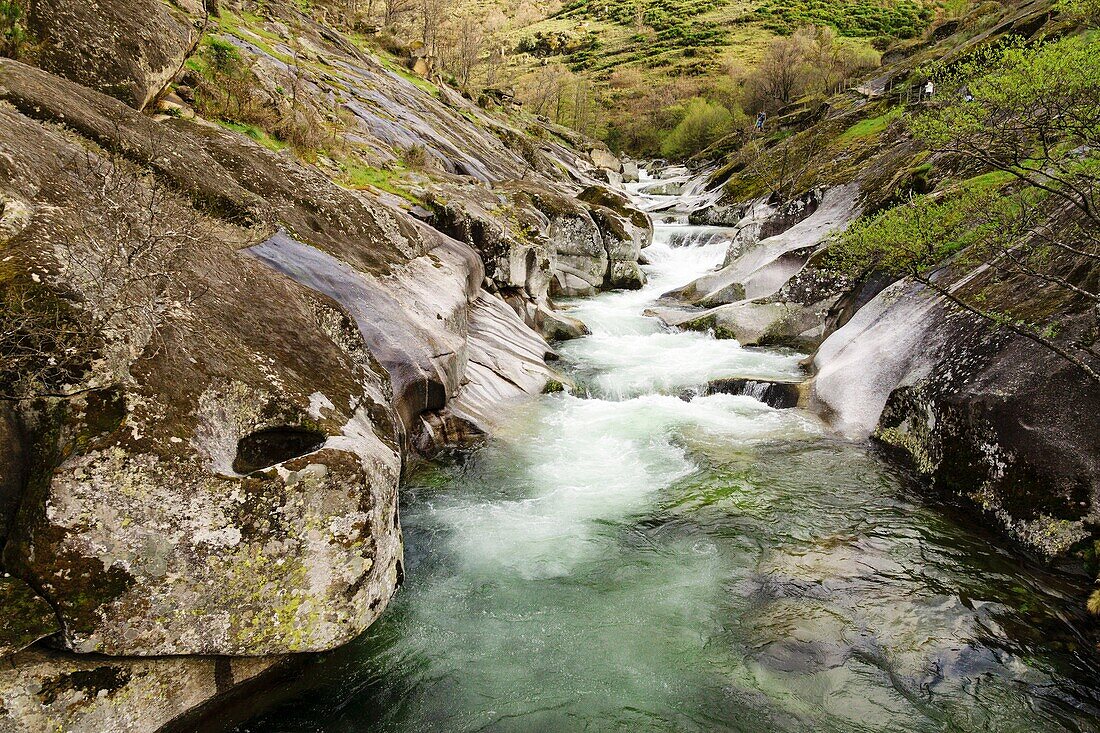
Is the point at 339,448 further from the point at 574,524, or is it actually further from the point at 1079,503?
the point at 1079,503

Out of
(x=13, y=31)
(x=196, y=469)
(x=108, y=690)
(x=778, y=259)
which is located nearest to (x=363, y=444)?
(x=196, y=469)

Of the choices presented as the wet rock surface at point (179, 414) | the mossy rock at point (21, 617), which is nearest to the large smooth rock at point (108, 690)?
the wet rock surface at point (179, 414)

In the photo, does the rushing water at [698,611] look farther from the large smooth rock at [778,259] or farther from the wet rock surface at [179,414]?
the large smooth rock at [778,259]

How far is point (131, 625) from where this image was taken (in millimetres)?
4273

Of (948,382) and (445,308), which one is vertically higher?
(948,382)

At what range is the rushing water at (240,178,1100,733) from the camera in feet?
18.6

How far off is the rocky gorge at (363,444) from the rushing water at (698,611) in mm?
62

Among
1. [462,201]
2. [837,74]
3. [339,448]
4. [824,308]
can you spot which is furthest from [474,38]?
[339,448]

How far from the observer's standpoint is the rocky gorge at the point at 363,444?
441 cm

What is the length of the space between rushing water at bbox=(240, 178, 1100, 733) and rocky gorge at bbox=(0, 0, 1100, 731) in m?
0.06

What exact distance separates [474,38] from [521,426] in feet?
260

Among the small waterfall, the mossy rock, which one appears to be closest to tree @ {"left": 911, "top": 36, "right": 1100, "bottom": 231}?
the small waterfall

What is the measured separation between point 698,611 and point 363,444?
483 centimetres

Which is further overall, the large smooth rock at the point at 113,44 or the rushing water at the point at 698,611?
the large smooth rock at the point at 113,44
